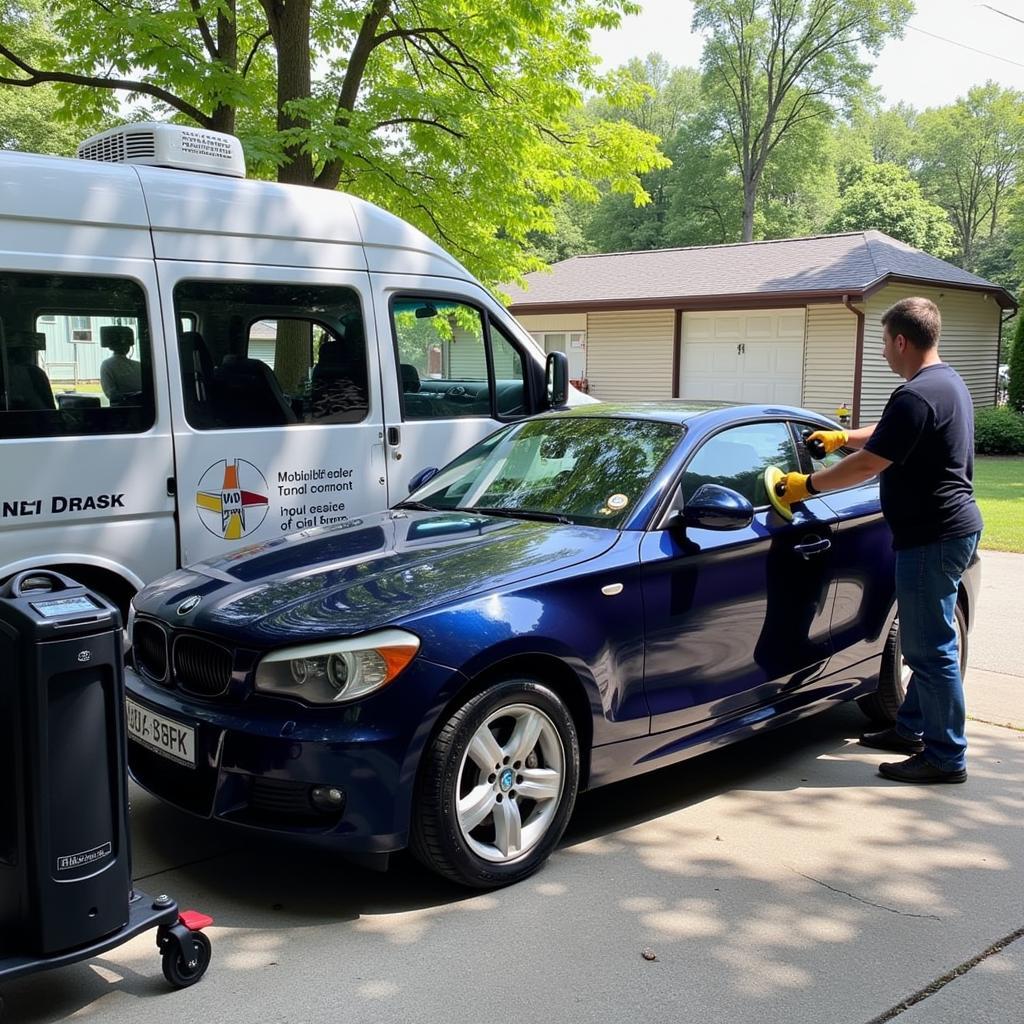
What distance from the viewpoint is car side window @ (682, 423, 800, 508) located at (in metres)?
4.66

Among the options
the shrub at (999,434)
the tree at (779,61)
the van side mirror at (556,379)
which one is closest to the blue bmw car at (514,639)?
the van side mirror at (556,379)

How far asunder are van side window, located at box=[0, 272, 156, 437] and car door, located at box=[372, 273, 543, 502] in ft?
5.22

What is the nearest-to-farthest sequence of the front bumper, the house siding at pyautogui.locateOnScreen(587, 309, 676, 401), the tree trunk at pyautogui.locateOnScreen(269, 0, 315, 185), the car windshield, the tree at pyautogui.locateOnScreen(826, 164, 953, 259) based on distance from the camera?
the front bumper, the car windshield, the tree trunk at pyautogui.locateOnScreen(269, 0, 315, 185), the house siding at pyautogui.locateOnScreen(587, 309, 676, 401), the tree at pyautogui.locateOnScreen(826, 164, 953, 259)

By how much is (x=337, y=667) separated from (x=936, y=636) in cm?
273

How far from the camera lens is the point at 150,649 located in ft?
13.1

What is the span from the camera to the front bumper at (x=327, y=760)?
3361 millimetres

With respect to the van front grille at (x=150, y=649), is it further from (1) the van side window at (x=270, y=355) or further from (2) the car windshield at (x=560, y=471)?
(1) the van side window at (x=270, y=355)

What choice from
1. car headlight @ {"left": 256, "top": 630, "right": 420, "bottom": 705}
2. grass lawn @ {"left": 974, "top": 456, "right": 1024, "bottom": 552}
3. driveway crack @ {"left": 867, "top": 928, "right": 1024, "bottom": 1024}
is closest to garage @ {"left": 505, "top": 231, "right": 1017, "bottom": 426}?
grass lawn @ {"left": 974, "top": 456, "right": 1024, "bottom": 552}

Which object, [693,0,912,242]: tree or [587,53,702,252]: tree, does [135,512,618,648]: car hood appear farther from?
[693,0,912,242]: tree

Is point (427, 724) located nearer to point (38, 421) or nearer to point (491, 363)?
point (38, 421)

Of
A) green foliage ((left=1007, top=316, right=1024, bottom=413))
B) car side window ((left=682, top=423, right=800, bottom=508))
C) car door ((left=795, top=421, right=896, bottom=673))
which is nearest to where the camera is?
car side window ((left=682, top=423, right=800, bottom=508))

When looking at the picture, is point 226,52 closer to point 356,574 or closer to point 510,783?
point 356,574

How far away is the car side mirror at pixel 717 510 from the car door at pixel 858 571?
2.97 ft

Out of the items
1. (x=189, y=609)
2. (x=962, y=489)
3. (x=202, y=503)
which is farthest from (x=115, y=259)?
(x=962, y=489)
